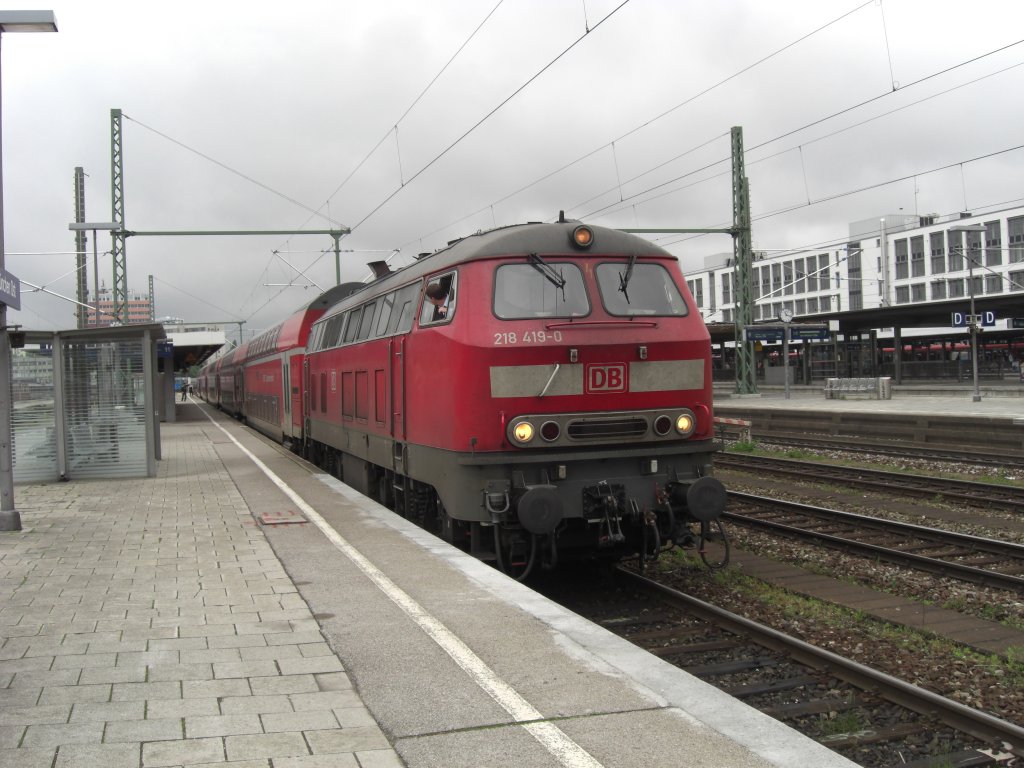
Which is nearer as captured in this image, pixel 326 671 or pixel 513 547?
pixel 326 671

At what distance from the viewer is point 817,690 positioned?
5.34 meters

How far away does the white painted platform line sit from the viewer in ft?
11.5

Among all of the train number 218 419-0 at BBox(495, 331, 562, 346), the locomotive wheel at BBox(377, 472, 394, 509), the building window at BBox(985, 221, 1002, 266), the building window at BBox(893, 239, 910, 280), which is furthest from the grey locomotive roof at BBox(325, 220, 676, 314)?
the building window at BBox(893, 239, 910, 280)

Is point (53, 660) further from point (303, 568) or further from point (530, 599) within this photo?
point (530, 599)

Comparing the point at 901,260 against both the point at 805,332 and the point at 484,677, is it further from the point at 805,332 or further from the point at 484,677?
the point at 484,677

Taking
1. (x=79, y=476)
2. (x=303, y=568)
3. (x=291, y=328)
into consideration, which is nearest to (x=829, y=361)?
(x=291, y=328)

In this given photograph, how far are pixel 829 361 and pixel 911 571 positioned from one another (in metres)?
45.1

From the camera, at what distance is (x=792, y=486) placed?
14.0m

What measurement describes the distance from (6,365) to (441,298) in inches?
215

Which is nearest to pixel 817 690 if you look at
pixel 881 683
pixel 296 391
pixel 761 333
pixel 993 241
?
pixel 881 683

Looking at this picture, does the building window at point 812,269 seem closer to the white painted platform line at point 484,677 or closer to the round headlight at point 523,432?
the round headlight at point 523,432

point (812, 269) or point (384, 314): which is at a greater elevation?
point (812, 269)

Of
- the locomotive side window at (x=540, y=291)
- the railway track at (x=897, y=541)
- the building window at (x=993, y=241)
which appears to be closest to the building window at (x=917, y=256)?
the building window at (x=993, y=241)

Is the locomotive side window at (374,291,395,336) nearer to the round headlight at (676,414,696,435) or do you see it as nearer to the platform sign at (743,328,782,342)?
the round headlight at (676,414,696,435)
